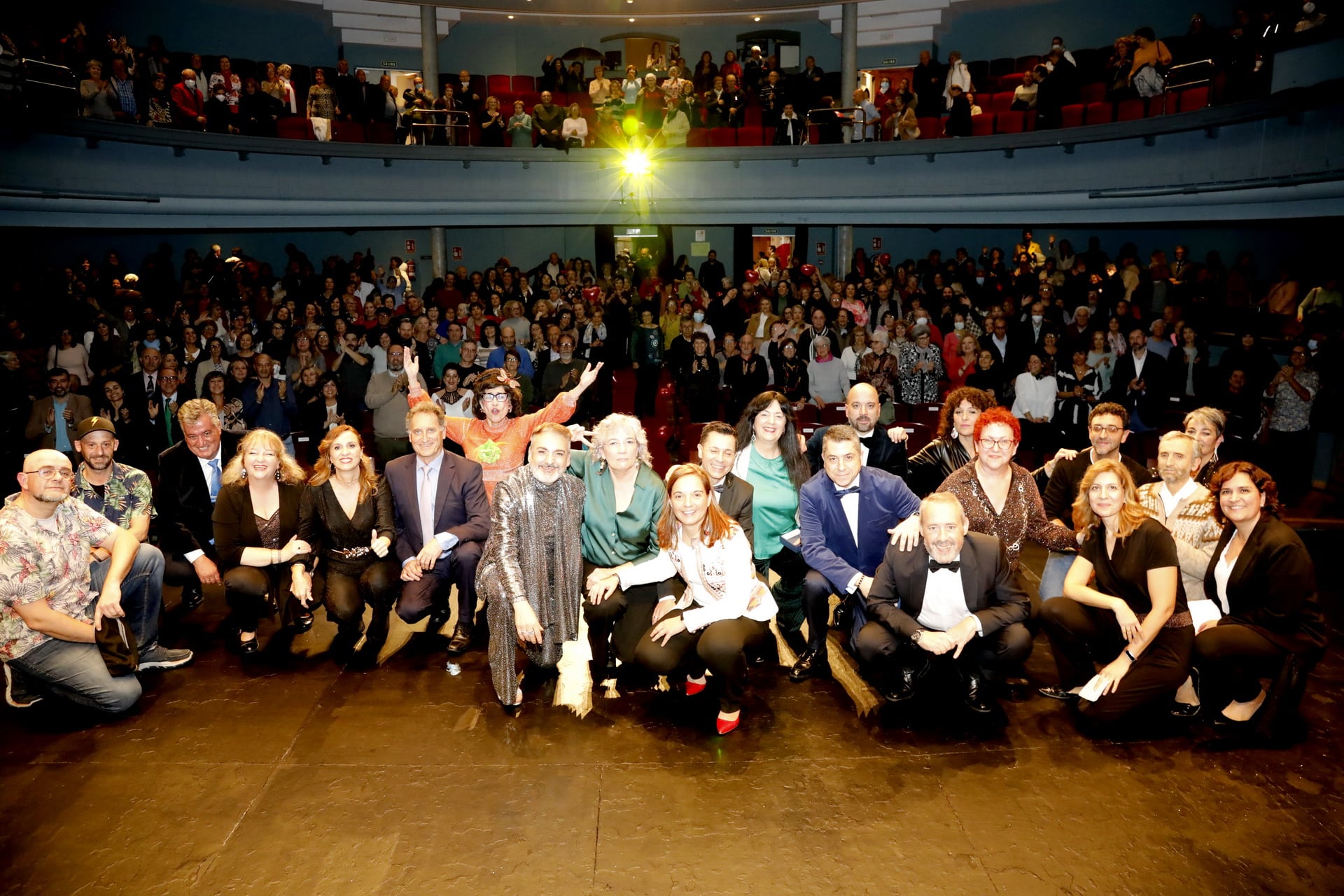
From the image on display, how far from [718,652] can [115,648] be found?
2790 mm

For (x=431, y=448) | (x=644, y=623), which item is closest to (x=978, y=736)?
(x=644, y=623)

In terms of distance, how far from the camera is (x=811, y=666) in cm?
436

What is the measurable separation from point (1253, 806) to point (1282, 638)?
2.54 ft

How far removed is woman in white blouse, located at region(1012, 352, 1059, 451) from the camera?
8211mm

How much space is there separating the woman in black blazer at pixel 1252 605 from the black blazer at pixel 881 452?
5.38 ft

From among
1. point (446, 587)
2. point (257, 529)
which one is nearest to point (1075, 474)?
point (446, 587)

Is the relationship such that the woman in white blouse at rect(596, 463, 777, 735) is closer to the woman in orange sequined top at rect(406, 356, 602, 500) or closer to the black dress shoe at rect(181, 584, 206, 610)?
the woman in orange sequined top at rect(406, 356, 602, 500)

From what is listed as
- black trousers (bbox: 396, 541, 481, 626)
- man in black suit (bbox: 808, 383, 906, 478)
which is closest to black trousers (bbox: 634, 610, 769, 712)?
black trousers (bbox: 396, 541, 481, 626)

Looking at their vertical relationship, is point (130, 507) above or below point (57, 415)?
below

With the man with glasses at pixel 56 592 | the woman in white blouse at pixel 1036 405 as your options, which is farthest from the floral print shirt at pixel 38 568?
the woman in white blouse at pixel 1036 405

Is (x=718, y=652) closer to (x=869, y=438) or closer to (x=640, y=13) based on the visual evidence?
(x=869, y=438)

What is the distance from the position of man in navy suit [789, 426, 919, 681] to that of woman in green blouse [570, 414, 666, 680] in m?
0.77

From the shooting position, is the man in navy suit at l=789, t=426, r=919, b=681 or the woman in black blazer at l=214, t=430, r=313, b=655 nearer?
the man in navy suit at l=789, t=426, r=919, b=681

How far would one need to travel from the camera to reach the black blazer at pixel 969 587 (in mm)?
3811
